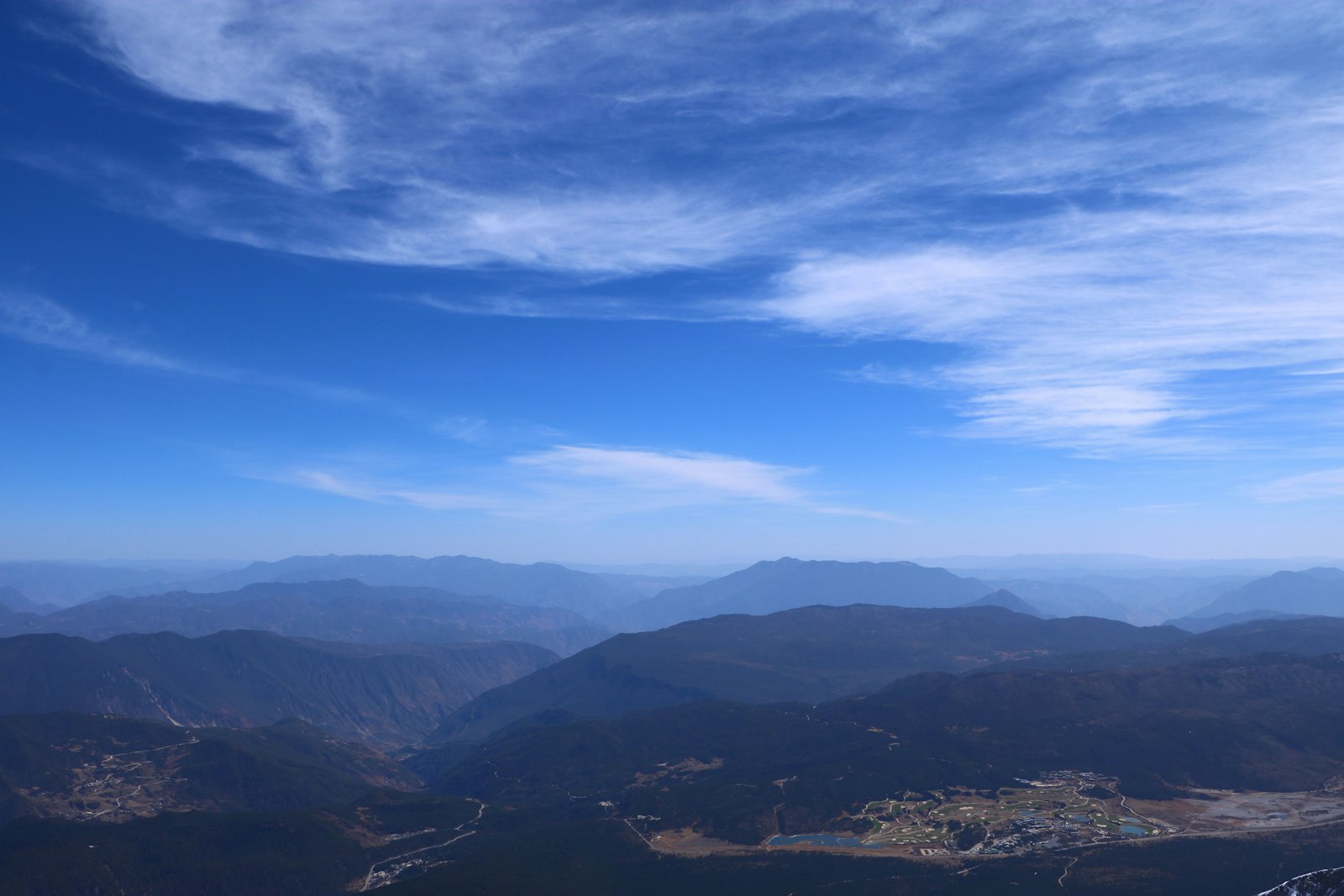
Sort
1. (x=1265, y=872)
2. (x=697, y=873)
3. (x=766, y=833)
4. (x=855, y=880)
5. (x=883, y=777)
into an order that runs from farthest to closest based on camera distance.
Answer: (x=883, y=777) < (x=766, y=833) < (x=697, y=873) < (x=855, y=880) < (x=1265, y=872)

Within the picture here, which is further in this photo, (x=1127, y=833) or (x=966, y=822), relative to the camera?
(x=966, y=822)

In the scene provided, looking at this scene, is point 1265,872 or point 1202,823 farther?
point 1202,823

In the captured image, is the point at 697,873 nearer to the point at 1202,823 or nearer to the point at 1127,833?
the point at 1127,833

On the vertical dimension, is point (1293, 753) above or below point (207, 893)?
above

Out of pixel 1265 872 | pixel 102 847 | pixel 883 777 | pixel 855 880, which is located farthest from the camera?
pixel 883 777

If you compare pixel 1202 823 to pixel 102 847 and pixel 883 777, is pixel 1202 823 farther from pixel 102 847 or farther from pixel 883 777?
pixel 102 847

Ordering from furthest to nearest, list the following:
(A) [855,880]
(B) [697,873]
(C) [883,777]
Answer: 1. (C) [883,777]
2. (B) [697,873]
3. (A) [855,880]

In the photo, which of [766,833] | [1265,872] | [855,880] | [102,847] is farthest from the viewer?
[766,833]

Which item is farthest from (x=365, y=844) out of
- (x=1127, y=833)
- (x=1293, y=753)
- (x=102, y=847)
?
(x=1293, y=753)

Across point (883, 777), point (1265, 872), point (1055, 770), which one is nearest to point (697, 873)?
point (883, 777)
